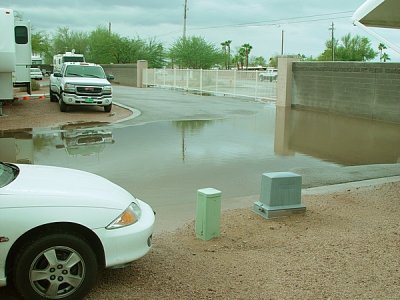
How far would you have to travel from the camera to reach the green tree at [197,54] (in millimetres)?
55438

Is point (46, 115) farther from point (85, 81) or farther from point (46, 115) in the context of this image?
point (85, 81)

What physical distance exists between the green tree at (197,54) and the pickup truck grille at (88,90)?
1448 inches

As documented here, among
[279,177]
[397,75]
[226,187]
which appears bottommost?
[226,187]

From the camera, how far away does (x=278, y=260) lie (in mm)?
5027

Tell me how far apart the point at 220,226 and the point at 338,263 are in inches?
→ 65.1

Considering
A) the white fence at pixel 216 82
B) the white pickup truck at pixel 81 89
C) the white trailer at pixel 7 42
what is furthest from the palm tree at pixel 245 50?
the white trailer at pixel 7 42

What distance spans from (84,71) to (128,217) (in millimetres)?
17698

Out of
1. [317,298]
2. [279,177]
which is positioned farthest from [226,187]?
[317,298]

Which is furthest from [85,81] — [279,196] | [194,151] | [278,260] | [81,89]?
[278,260]

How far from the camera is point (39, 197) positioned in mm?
3896

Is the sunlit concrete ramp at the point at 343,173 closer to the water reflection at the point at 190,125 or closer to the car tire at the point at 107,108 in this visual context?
the water reflection at the point at 190,125

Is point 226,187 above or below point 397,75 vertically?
below

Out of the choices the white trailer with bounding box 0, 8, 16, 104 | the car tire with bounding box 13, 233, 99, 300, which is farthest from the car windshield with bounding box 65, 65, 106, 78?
the car tire with bounding box 13, 233, 99, 300

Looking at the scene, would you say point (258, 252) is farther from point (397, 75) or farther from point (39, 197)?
point (397, 75)
